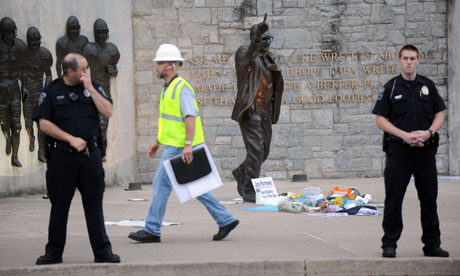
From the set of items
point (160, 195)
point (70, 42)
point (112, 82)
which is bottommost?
point (160, 195)

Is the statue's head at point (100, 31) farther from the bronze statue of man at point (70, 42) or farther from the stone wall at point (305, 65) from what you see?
the stone wall at point (305, 65)

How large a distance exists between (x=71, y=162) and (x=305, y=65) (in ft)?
39.2

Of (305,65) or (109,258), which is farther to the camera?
(305,65)

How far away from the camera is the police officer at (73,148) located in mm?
7344

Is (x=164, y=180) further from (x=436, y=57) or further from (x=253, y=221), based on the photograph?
(x=436, y=57)

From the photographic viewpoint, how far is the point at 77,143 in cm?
725

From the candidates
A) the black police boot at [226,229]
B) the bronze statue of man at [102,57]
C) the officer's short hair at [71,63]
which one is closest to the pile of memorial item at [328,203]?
the black police boot at [226,229]

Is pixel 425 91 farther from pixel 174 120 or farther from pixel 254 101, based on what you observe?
pixel 254 101

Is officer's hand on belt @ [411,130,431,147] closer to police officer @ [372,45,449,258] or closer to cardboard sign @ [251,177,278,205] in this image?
police officer @ [372,45,449,258]

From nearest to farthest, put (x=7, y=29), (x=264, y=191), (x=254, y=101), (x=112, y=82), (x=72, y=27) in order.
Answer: (x=264, y=191)
(x=254, y=101)
(x=7, y=29)
(x=72, y=27)
(x=112, y=82)

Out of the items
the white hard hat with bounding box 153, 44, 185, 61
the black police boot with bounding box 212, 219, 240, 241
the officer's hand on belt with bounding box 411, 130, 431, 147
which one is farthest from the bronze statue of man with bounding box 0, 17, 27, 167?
the officer's hand on belt with bounding box 411, 130, 431, 147

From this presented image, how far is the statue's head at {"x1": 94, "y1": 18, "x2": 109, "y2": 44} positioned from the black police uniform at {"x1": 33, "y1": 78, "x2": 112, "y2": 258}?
9.86 m

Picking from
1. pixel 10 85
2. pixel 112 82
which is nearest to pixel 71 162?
pixel 10 85

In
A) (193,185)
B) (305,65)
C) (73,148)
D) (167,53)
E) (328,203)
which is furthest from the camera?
(305,65)
